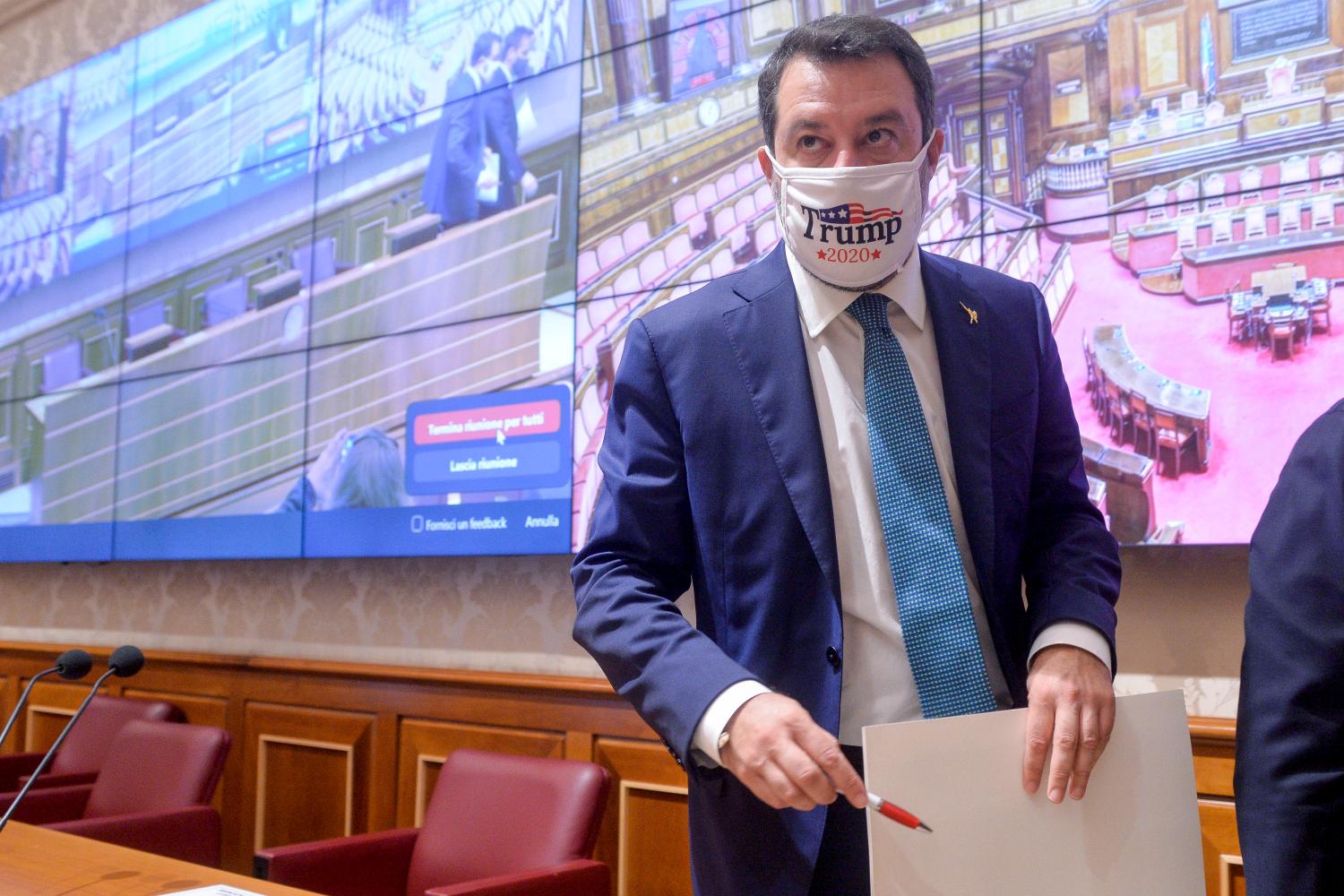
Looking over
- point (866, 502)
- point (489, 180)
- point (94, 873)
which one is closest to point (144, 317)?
point (489, 180)

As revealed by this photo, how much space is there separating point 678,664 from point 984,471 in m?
0.37

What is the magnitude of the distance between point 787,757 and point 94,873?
1691mm

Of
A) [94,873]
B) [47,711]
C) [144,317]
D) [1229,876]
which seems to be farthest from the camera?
[47,711]

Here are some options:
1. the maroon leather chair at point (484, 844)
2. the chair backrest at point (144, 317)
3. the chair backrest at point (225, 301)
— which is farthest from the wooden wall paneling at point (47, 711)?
the maroon leather chair at point (484, 844)

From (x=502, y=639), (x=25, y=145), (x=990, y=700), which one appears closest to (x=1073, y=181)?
(x=990, y=700)

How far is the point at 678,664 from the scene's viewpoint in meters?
1.03

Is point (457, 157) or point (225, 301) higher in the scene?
point (457, 157)

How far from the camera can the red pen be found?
890 mm

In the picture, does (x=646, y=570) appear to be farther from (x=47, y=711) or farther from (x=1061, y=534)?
(x=47, y=711)

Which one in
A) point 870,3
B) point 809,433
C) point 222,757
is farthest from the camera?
point 222,757

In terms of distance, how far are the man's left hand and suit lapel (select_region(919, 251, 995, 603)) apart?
6.0 inches

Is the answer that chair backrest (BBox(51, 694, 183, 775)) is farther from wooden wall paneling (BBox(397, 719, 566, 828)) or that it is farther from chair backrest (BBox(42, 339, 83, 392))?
chair backrest (BBox(42, 339, 83, 392))

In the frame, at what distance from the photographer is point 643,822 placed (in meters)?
3.16

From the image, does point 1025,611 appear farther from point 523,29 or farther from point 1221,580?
point 523,29
